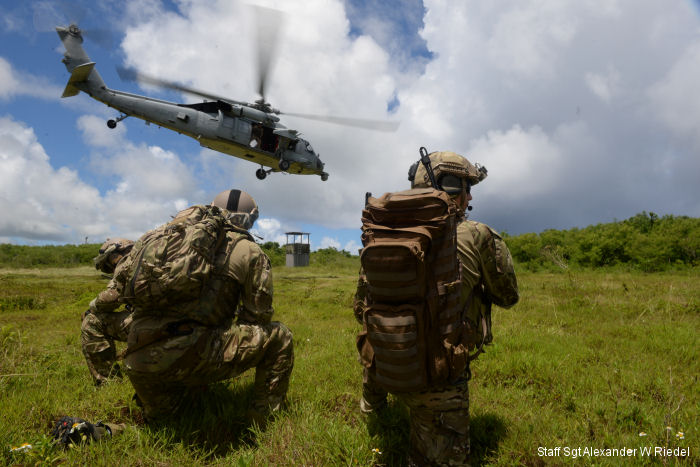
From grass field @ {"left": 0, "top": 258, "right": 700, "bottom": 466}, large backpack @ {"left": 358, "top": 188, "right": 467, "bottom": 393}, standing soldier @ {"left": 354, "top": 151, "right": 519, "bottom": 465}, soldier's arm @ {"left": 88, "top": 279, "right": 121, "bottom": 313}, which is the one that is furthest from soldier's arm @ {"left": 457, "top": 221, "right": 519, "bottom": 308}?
soldier's arm @ {"left": 88, "top": 279, "right": 121, "bottom": 313}

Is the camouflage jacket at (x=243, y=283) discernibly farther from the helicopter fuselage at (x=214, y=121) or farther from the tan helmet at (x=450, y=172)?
the helicopter fuselage at (x=214, y=121)

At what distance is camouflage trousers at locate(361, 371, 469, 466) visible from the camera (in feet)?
6.33

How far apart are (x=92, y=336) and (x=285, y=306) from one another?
4.82 metres

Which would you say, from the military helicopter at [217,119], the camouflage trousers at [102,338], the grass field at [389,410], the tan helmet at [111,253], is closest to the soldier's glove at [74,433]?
the grass field at [389,410]

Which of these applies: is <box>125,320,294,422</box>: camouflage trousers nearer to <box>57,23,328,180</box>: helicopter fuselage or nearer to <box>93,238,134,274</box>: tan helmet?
<box>93,238,134,274</box>: tan helmet

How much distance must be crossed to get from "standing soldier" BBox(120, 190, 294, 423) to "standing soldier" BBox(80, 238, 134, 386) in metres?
1.26

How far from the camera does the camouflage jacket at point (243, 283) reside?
8.84 ft

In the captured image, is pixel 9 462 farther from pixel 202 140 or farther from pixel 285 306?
pixel 202 140

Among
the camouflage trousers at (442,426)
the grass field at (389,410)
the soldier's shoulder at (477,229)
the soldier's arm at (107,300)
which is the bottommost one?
the grass field at (389,410)

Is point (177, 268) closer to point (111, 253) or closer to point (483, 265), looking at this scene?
point (483, 265)

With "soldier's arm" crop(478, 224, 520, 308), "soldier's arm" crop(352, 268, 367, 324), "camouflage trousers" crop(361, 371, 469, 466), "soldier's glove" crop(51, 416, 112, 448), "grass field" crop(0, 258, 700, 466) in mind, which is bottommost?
"grass field" crop(0, 258, 700, 466)

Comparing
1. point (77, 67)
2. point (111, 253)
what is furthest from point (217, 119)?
point (111, 253)

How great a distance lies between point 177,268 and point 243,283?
0.53 m

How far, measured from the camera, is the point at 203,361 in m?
2.53
